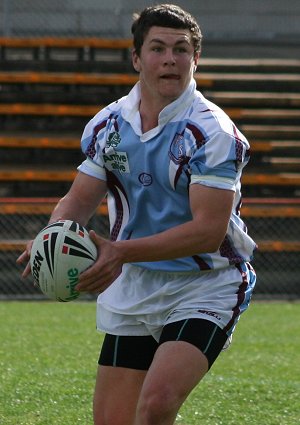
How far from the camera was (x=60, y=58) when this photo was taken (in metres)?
18.2

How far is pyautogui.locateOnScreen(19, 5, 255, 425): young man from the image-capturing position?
11.8ft

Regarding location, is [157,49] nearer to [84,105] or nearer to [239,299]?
[239,299]

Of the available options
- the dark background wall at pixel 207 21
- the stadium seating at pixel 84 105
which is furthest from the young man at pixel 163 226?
the dark background wall at pixel 207 21

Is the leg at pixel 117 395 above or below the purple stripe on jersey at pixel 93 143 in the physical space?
below

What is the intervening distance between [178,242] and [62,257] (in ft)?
1.38

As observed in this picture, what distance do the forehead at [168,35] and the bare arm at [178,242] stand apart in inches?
22.0

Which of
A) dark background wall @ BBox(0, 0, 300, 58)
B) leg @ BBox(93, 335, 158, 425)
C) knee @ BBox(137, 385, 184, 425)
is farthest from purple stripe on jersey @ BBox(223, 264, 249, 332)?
dark background wall @ BBox(0, 0, 300, 58)

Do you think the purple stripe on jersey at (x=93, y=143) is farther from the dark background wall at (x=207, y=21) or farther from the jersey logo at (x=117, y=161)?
the dark background wall at (x=207, y=21)

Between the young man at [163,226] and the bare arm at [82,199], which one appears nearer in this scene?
the young man at [163,226]

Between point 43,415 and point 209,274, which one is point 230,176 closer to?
point 209,274

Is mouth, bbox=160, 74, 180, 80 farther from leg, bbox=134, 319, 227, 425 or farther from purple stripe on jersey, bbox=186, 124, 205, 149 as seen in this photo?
leg, bbox=134, 319, 227, 425

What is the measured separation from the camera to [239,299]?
3.87 meters

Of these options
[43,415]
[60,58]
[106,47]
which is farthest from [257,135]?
[43,415]

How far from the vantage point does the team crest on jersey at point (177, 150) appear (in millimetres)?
3717
